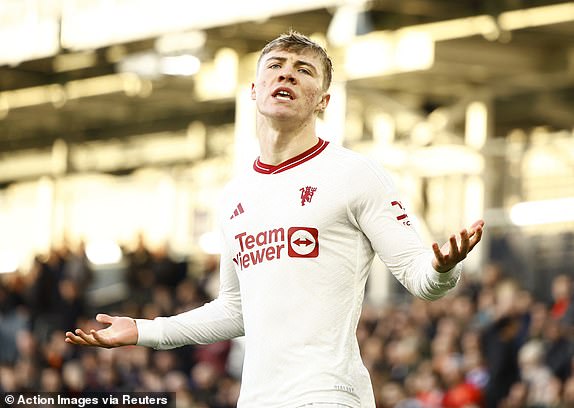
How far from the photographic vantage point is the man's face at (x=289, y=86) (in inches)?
243

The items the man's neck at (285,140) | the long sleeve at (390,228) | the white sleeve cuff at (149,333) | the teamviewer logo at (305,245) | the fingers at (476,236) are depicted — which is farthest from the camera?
the white sleeve cuff at (149,333)

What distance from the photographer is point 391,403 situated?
16.4 metres

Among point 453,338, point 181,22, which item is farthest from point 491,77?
point 453,338

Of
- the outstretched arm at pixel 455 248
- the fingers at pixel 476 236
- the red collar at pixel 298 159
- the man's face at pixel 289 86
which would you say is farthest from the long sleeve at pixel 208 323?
the fingers at pixel 476 236

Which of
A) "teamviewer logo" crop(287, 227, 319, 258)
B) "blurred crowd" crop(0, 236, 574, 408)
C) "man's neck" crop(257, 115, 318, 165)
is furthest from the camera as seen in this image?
"blurred crowd" crop(0, 236, 574, 408)

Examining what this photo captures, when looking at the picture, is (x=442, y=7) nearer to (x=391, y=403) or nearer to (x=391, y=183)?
(x=391, y=403)

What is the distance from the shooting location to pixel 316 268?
607 centimetres

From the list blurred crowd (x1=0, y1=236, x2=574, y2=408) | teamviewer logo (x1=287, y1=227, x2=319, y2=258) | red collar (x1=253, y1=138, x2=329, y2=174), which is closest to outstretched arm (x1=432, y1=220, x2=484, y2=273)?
teamviewer logo (x1=287, y1=227, x2=319, y2=258)

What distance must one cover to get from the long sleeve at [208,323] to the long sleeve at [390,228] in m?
0.68

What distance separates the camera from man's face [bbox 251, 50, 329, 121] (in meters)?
6.18

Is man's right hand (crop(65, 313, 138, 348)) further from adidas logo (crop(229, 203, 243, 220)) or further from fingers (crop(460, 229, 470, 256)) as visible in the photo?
fingers (crop(460, 229, 470, 256))

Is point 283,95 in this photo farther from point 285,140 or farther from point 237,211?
point 237,211

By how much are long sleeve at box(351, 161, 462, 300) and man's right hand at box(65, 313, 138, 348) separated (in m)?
1.02

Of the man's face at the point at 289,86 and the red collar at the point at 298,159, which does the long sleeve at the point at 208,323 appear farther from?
the man's face at the point at 289,86
